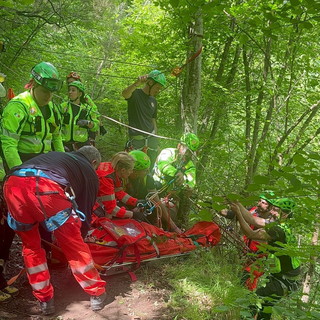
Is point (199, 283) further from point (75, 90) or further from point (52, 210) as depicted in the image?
point (75, 90)

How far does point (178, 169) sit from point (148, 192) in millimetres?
575

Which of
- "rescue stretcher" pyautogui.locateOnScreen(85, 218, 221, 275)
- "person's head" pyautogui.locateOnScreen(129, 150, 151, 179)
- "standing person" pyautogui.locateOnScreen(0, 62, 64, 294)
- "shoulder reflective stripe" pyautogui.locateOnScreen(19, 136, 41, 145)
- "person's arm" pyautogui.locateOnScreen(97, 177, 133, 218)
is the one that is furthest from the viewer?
"person's head" pyautogui.locateOnScreen(129, 150, 151, 179)

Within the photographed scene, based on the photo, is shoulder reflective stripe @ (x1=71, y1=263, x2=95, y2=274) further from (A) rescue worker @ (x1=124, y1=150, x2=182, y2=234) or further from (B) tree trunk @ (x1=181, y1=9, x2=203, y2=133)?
(B) tree trunk @ (x1=181, y1=9, x2=203, y2=133)

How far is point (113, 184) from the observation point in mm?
4547

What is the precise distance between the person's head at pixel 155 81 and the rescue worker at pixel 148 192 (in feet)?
4.30

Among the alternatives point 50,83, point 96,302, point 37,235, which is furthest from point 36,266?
point 50,83

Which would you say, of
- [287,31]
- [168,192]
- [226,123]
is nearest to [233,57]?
[226,123]

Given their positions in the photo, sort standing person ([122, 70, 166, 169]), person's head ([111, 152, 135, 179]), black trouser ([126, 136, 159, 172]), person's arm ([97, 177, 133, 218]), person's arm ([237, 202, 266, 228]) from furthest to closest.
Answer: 1. black trouser ([126, 136, 159, 172])
2. standing person ([122, 70, 166, 169])
3. person's head ([111, 152, 135, 179])
4. person's arm ([97, 177, 133, 218])
5. person's arm ([237, 202, 266, 228])

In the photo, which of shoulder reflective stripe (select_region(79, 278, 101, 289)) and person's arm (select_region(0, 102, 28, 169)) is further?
person's arm (select_region(0, 102, 28, 169))

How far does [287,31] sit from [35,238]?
16.3ft

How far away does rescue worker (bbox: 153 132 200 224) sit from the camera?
209 inches

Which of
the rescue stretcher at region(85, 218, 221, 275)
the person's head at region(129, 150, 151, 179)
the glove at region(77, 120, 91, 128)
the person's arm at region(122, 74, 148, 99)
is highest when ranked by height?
the person's arm at region(122, 74, 148, 99)

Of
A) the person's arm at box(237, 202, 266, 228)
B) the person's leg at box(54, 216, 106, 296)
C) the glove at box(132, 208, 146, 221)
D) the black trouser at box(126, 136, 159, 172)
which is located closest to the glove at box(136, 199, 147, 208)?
the glove at box(132, 208, 146, 221)

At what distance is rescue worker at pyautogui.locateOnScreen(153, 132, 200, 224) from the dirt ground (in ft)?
5.11
